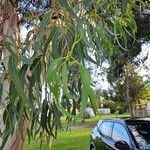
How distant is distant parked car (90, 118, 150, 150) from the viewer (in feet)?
33.9

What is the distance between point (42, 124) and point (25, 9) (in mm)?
3444

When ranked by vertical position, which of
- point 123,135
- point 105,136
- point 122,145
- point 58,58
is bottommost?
point 122,145

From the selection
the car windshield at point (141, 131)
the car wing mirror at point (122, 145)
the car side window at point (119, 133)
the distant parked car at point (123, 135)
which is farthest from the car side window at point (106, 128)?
the car wing mirror at point (122, 145)

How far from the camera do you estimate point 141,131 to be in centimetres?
1096

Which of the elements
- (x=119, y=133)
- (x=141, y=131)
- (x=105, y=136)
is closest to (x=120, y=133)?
(x=119, y=133)

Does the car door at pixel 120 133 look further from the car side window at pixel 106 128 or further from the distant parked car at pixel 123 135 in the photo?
the car side window at pixel 106 128

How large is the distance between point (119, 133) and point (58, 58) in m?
8.45

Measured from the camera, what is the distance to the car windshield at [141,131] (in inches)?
404

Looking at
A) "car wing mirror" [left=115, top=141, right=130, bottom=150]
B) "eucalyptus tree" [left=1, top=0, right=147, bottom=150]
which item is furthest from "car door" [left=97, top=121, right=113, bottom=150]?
"eucalyptus tree" [left=1, top=0, right=147, bottom=150]

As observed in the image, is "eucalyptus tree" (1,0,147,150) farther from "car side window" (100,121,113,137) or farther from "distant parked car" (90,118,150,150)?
"car side window" (100,121,113,137)

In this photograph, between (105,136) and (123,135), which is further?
(105,136)

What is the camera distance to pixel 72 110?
466 cm

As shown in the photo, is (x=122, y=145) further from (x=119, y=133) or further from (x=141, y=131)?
(x=119, y=133)

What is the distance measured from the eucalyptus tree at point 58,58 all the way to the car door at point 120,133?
5657 millimetres
